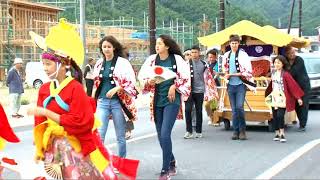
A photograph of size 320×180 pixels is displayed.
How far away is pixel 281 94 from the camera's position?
37.1 feet

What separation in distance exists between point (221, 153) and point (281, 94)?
82.1 inches

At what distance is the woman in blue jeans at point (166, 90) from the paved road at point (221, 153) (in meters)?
0.67

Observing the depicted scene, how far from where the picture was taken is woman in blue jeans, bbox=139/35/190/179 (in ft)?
24.5

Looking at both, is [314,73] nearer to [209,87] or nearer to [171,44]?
[209,87]

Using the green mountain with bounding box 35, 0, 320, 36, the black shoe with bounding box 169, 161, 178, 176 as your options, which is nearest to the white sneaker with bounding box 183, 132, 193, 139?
the black shoe with bounding box 169, 161, 178, 176

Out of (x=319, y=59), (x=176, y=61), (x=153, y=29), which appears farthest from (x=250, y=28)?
(x=153, y=29)

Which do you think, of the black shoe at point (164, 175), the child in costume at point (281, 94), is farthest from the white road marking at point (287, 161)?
the black shoe at point (164, 175)

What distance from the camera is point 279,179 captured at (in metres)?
7.82

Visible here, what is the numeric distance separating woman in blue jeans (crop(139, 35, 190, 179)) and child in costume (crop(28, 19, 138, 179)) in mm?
2186

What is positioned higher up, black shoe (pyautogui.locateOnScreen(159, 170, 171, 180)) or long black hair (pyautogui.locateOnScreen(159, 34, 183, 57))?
long black hair (pyautogui.locateOnScreen(159, 34, 183, 57))

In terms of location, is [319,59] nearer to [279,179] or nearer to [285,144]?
[285,144]

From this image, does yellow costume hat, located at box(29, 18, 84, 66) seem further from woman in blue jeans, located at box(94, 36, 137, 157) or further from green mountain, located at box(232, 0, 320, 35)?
green mountain, located at box(232, 0, 320, 35)

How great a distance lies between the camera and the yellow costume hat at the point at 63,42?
526cm

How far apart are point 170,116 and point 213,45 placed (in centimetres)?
608
